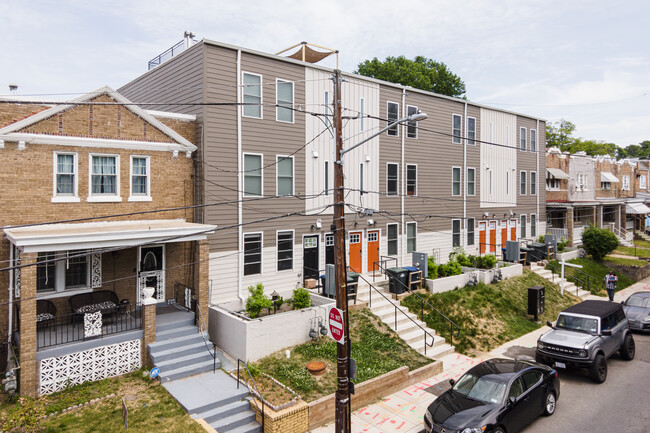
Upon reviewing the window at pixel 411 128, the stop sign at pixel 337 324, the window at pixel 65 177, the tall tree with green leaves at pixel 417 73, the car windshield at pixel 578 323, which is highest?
the tall tree with green leaves at pixel 417 73

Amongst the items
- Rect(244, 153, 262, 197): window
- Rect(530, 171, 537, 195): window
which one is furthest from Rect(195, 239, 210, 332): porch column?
Rect(530, 171, 537, 195): window

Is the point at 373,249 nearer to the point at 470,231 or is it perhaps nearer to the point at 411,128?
the point at 411,128

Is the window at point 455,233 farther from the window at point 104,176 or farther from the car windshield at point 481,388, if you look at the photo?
the window at point 104,176

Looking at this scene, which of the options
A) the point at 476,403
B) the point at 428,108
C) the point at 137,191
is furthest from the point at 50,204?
the point at 428,108

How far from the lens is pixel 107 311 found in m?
13.5

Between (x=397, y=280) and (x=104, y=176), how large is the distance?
12.3 metres

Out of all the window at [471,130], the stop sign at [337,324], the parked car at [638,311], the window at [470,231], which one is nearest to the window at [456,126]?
the window at [471,130]

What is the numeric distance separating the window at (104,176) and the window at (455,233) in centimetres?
1857

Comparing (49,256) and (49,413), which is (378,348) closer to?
(49,413)

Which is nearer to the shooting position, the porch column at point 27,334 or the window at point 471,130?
the porch column at point 27,334

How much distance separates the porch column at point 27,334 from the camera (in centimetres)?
1115

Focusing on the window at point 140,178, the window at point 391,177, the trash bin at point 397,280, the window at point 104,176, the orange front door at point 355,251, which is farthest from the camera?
the window at point 391,177

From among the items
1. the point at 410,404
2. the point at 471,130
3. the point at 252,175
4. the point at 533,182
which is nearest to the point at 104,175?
the point at 252,175

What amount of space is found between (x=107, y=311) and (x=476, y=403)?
10945mm
